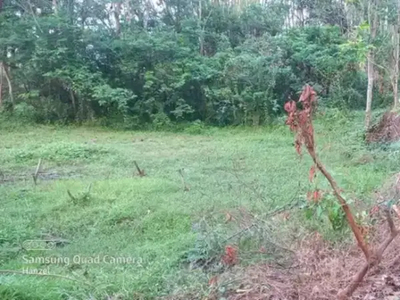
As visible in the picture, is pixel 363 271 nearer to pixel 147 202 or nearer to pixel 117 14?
pixel 147 202

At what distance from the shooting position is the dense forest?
1094 cm

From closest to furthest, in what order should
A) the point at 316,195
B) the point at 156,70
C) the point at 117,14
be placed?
the point at 316,195
the point at 156,70
the point at 117,14

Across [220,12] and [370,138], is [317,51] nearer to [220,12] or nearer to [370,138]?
[220,12]

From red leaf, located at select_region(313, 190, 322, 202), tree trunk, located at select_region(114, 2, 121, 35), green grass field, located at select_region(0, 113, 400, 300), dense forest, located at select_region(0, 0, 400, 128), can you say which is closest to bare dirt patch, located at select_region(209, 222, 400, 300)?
green grass field, located at select_region(0, 113, 400, 300)

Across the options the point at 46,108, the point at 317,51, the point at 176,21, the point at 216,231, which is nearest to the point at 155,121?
the point at 46,108

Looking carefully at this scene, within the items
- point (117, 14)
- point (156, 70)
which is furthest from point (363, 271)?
point (117, 14)

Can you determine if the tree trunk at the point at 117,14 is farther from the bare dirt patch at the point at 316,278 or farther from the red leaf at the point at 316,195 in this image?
the red leaf at the point at 316,195

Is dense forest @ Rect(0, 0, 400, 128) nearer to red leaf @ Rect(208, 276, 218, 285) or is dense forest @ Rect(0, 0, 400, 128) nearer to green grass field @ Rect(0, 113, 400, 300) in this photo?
green grass field @ Rect(0, 113, 400, 300)

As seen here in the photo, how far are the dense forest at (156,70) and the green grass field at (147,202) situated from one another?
2.50 meters

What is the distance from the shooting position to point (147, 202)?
448 centimetres

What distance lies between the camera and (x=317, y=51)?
11469 mm

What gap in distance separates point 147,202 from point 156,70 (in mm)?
7423

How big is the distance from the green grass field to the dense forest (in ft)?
8.19

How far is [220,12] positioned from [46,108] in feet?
18.9
